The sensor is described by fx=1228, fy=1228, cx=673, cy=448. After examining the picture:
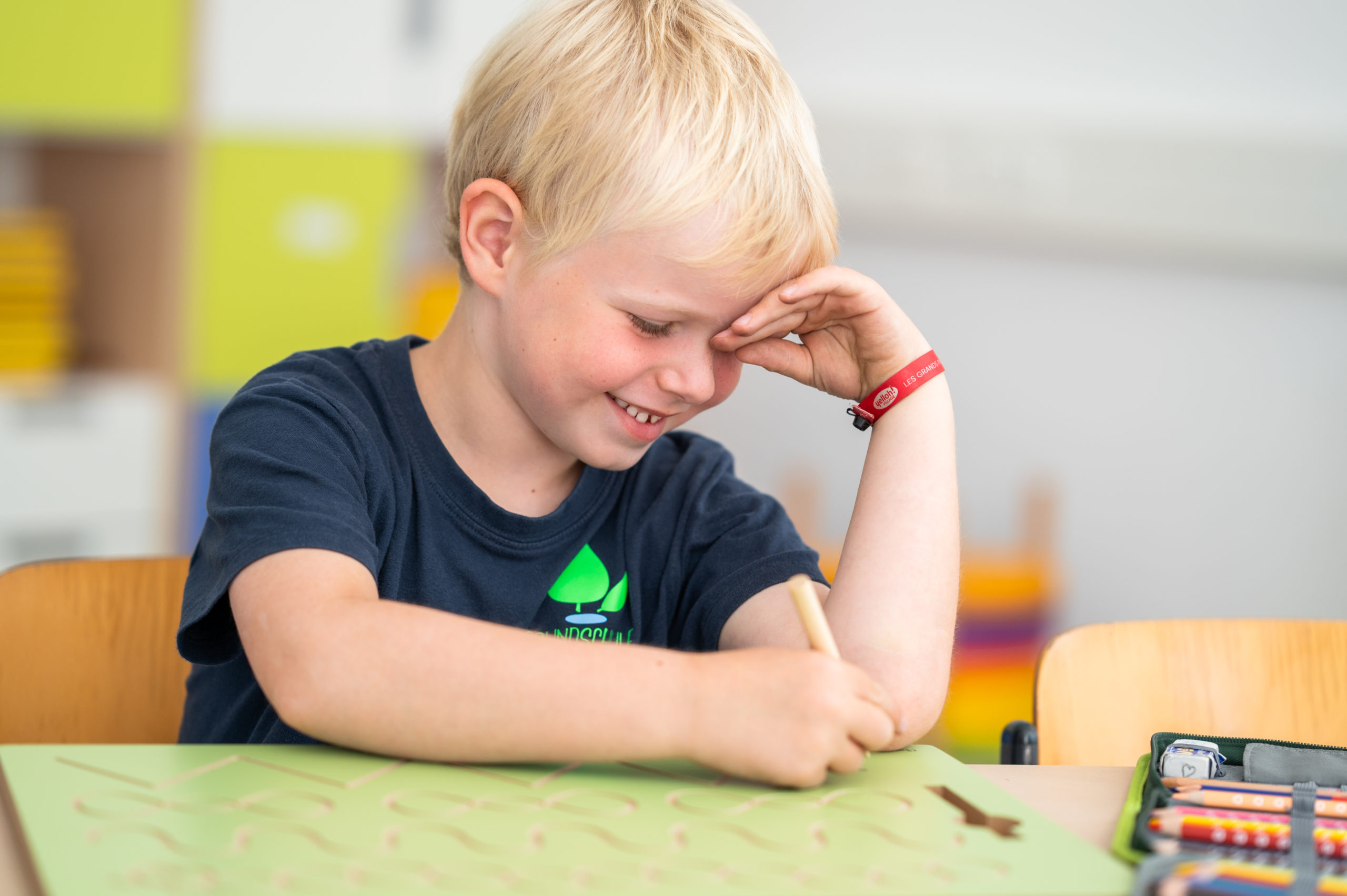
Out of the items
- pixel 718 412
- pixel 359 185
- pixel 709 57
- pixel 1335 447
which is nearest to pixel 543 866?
pixel 709 57

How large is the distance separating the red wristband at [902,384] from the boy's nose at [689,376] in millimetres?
120

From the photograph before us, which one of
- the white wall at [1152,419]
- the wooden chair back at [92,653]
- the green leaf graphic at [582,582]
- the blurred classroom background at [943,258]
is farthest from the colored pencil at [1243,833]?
the white wall at [1152,419]

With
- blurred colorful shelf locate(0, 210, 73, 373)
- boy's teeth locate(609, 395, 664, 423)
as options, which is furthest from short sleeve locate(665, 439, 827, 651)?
blurred colorful shelf locate(0, 210, 73, 373)

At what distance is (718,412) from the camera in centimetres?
237

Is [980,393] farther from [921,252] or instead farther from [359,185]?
[359,185]

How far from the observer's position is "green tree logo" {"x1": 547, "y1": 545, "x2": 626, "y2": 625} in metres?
0.86

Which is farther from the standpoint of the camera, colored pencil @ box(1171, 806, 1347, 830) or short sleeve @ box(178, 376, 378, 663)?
short sleeve @ box(178, 376, 378, 663)

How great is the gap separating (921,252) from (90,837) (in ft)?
6.58

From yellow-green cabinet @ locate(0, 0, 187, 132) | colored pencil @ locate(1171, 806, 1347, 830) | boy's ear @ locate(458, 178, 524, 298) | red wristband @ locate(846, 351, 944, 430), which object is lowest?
colored pencil @ locate(1171, 806, 1347, 830)

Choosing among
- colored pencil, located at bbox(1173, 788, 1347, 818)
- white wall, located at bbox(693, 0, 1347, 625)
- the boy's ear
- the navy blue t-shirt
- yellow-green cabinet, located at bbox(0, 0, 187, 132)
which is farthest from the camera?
white wall, located at bbox(693, 0, 1347, 625)

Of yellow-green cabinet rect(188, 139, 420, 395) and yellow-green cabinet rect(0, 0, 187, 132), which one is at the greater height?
yellow-green cabinet rect(0, 0, 187, 132)

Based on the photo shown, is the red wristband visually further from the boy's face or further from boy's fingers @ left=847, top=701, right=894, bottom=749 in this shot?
boy's fingers @ left=847, top=701, right=894, bottom=749

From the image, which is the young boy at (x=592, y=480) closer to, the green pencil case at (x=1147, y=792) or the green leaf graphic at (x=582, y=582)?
the green leaf graphic at (x=582, y=582)

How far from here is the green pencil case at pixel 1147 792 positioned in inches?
19.8
